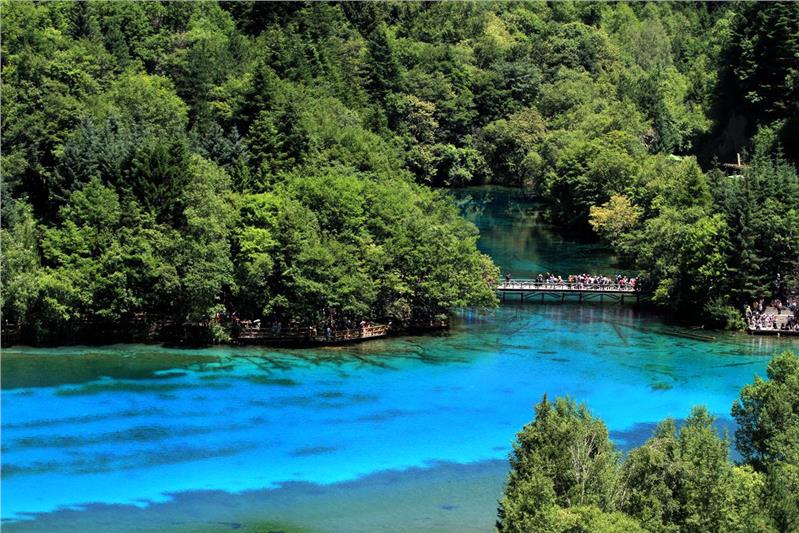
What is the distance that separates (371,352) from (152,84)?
36116mm

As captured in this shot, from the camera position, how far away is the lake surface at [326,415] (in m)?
46.5

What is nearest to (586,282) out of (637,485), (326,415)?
(326,415)

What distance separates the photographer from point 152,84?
9381cm

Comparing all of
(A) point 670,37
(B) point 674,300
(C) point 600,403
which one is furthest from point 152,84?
(A) point 670,37

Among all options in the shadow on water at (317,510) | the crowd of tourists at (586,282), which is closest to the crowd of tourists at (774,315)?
the crowd of tourists at (586,282)

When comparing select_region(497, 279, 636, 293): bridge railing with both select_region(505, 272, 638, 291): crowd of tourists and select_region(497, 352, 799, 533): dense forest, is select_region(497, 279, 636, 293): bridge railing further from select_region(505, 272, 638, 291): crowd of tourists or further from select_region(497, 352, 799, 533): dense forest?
select_region(497, 352, 799, 533): dense forest

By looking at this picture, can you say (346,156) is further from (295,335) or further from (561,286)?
(295,335)

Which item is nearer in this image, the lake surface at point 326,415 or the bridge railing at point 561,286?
the lake surface at point 326,415

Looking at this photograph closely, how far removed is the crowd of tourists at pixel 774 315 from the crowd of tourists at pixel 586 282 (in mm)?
9269

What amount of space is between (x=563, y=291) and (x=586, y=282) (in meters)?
1.78

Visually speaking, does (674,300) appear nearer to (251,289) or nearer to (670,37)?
(251,289)

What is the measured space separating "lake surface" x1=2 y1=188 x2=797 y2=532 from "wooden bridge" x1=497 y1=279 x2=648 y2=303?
351cm

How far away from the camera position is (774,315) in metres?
71.8

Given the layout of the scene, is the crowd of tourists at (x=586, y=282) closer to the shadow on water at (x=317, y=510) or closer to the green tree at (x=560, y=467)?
the shadow on water at (x=317, y=510)
